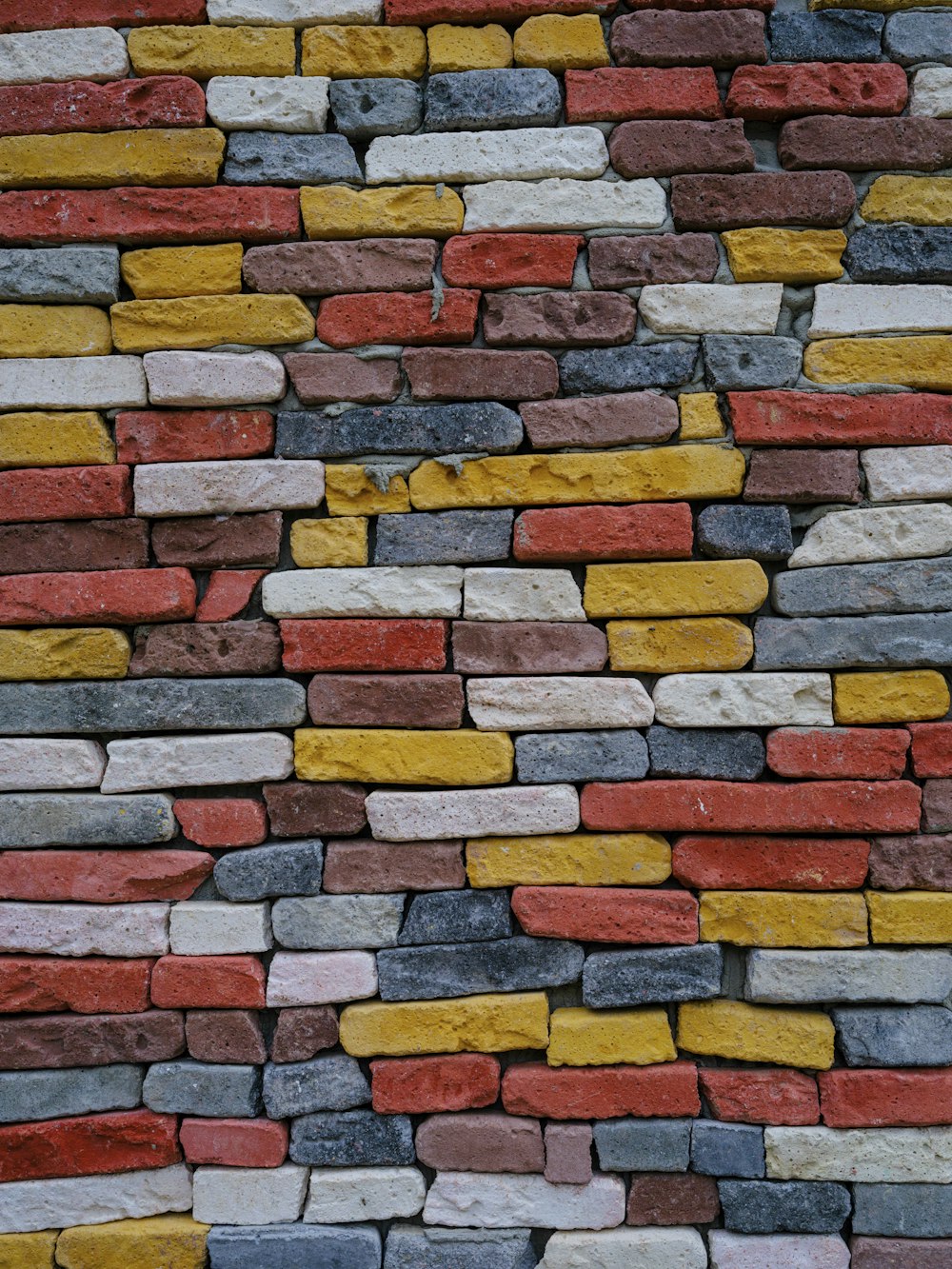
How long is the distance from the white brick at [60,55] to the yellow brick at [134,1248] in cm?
204

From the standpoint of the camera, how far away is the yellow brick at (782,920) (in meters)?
1.49

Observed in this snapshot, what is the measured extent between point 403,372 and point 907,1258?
1.77 metres

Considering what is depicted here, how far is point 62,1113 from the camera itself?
1.52 metres

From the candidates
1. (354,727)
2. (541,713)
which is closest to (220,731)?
(354,727)

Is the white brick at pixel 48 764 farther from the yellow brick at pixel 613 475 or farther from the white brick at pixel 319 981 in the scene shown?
the yellow brick at pixel 613 475

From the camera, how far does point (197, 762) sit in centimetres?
151

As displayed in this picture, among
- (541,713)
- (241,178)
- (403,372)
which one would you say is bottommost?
(541,713)

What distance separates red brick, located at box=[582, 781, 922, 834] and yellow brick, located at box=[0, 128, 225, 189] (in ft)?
4.34

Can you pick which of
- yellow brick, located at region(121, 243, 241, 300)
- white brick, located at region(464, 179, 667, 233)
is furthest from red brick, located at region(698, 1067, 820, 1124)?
yellow brick, located at region(121, 243, 241, 300)

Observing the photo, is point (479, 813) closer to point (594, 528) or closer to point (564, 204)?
point (594, 528)

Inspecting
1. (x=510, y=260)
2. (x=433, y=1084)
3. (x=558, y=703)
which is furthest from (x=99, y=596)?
(x=433, y=1084)

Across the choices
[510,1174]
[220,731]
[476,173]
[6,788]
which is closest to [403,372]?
[476,173]

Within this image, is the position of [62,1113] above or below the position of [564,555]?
below

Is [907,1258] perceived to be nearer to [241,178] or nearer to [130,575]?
[130,575]
